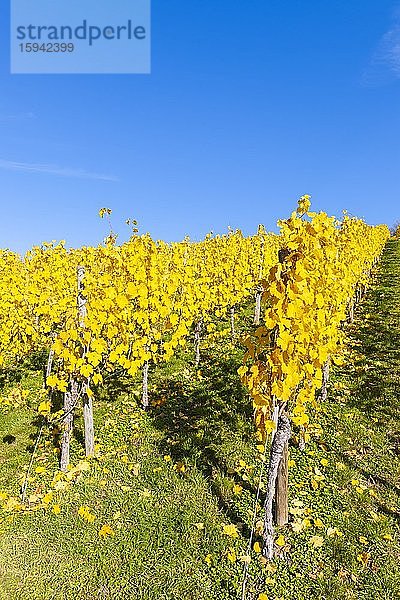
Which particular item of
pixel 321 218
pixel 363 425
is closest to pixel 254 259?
pixel 363 425

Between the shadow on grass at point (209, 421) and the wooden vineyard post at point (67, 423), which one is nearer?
the shadow on grass at point (209, 421)

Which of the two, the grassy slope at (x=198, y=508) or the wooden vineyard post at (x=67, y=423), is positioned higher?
the wooden vineyard post at (x=67, y=423)

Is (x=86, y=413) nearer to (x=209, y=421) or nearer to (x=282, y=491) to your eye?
(x=209, y=421)

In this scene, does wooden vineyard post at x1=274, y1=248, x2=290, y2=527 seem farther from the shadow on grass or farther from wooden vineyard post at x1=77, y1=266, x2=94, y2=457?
wooden vineyard post at x1=77, y1=266, x2=94, y2=457

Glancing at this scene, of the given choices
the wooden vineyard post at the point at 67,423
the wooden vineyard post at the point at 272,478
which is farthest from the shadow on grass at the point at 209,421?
the wooden vineyard post at the point at 67,423

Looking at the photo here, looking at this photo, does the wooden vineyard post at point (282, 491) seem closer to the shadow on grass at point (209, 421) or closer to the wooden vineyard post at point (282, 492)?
the wooden vineyard post at point (282, 492)

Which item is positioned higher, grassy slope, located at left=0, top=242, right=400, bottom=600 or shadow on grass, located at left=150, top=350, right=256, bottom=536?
shadow on grass, located at left=150, top=350, right=256, bottom=536

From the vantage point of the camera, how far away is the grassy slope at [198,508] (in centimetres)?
425

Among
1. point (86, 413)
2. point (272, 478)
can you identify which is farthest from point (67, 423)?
point (272, 478)

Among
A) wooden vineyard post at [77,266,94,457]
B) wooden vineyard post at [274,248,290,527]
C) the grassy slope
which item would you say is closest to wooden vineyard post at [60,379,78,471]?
wooden vineyard post at [77,266,94,457]

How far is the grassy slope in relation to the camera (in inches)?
167

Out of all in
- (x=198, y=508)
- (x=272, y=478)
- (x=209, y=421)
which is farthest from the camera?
(x=209, y=421)

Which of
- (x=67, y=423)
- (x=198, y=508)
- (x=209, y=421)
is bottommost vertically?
(x=198, y=508)

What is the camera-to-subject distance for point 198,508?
5188mm
